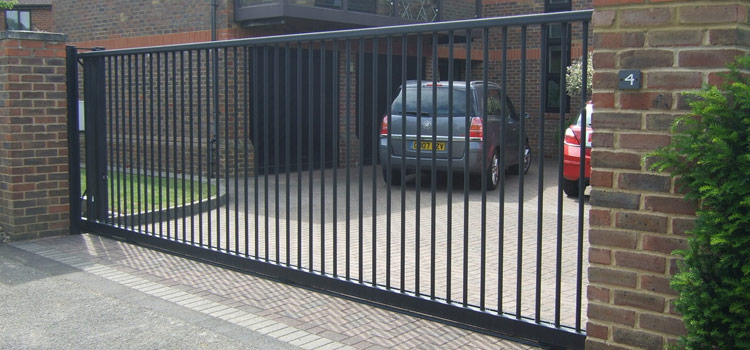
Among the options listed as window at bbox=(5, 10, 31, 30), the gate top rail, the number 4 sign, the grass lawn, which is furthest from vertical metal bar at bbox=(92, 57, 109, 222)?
window at bbox=(5, 10, 31, 30)

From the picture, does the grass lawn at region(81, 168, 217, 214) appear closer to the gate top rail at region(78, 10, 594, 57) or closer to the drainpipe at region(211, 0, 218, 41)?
the gate top rail at region(78, 10, 594, 57)

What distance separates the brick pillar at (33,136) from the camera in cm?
772

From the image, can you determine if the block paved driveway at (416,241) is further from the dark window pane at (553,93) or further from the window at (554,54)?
the window at (554,54)

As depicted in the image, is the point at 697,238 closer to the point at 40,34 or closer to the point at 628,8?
the point at 628,8

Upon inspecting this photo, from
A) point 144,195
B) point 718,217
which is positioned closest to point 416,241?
point 718,217

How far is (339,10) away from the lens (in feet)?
45.2

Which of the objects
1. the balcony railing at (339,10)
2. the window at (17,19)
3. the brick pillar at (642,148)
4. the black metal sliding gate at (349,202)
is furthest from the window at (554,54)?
the window at (17,19)

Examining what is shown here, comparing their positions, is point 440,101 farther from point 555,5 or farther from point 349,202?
point 555,5

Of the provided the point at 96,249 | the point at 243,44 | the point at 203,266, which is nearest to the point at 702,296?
the point at 243,44

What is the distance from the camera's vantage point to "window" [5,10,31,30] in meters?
32.7

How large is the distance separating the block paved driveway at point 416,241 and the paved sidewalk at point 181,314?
28 centimetres

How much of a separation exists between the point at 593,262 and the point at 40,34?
6.22 meters

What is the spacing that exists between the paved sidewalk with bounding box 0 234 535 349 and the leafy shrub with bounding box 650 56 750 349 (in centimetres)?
146

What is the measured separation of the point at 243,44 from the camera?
20.0ft
